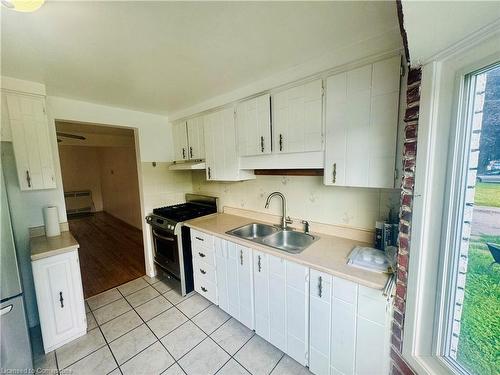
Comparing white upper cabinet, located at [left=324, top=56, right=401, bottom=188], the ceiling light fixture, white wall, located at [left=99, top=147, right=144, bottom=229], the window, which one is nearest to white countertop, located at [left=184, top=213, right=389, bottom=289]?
the window

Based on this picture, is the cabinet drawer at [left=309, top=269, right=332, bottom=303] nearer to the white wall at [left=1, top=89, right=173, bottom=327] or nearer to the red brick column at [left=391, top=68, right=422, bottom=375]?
the red brick column at [left=391, top=68, right=422, bottom=375]

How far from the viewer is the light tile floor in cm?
156

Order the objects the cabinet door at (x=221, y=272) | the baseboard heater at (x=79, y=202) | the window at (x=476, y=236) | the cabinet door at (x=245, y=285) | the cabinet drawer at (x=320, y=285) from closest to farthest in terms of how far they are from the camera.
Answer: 1. the window at (x=476, y=236)
2. the cabinet drawer at (x=320, y=285)
3. the cabinet door at (x=245, y=285)
4. the cabinet door at (x=221, y=272)
5. the baseboard heater at (x=79, y=202)

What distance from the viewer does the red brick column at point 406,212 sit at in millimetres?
1014

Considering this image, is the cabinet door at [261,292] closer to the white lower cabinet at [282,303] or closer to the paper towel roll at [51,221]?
the white lower cabinet at [282,303]

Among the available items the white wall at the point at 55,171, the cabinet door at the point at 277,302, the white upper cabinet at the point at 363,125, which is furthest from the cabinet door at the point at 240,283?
the white wall at the point at 55,171

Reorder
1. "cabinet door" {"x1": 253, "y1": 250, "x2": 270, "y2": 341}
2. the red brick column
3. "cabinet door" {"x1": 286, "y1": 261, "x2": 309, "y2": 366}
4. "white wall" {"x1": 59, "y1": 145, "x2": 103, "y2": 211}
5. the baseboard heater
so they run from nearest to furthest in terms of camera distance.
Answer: the red brick column < "cabinet door" {"x1": 286, "y1": 261, "x2": 309, "y2": 366} < "cabinet door" {"x1": 253, "y1": 250, "x2": 270, "y2": 341} < "white wall" {"x1": 59, "y1": 145, "x2": 103, "y2": 211} < the baseboard heater

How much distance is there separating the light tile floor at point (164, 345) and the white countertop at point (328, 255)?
879 millimetres

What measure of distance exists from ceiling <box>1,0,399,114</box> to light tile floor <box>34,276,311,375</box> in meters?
2.32

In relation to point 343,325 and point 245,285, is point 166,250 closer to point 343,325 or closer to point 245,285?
point 245,285

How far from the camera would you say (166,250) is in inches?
101

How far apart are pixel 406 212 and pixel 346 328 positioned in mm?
799

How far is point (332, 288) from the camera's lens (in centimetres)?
128

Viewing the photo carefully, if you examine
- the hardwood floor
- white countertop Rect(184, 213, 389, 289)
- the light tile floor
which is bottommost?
the light tile floor
